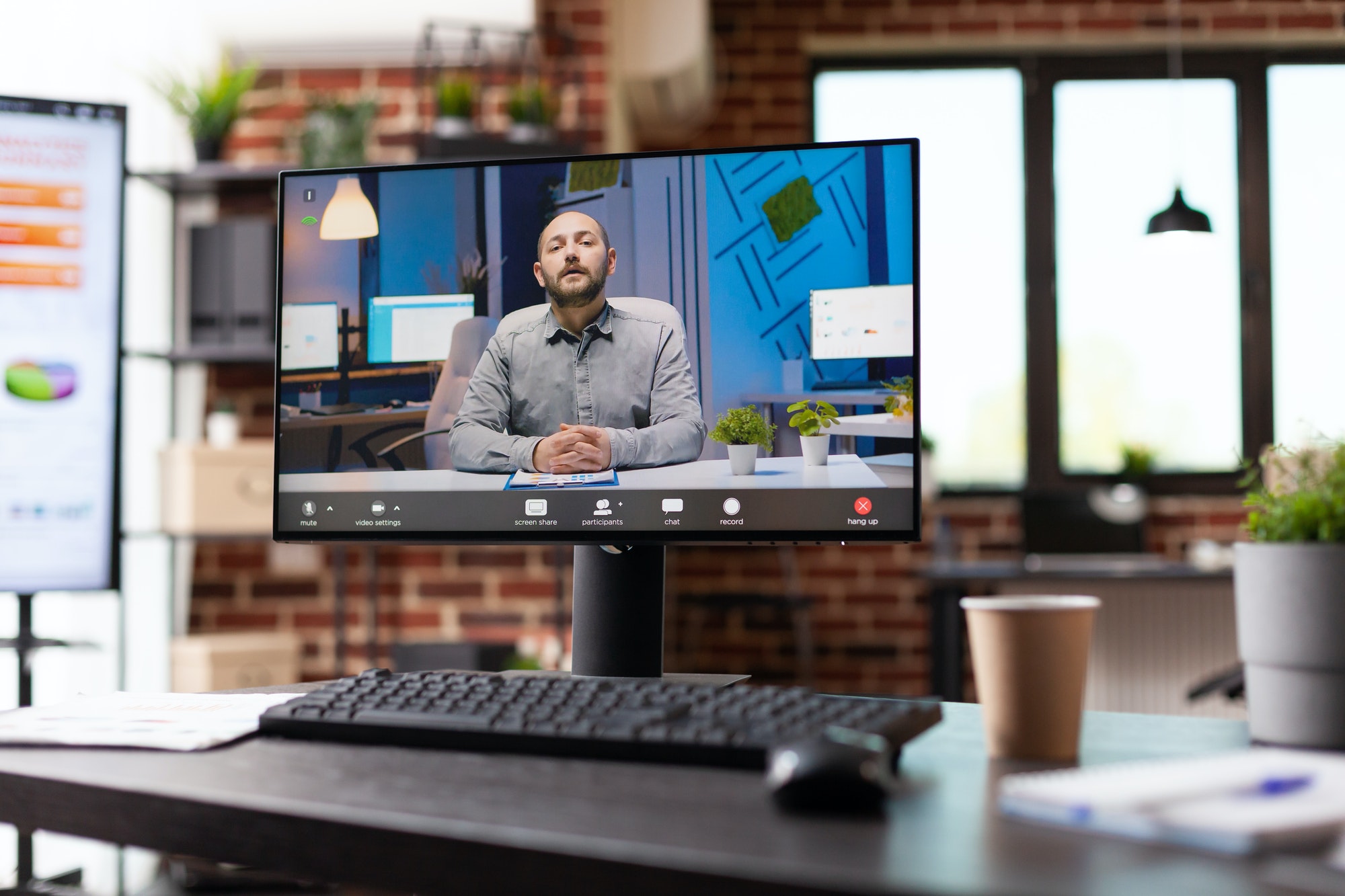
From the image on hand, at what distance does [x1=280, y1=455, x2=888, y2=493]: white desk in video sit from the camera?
3.30 feet

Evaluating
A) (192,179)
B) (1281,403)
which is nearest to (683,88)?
(192,179)

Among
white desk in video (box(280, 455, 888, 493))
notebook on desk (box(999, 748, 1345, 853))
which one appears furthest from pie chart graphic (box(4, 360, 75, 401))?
notebook on desk (box(999, 748, 1345, 853))

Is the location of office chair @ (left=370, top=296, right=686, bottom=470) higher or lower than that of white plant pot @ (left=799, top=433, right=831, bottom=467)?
higher

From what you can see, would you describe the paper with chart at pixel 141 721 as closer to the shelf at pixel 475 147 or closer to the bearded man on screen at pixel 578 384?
the bearded man on screen at pixel 578 384

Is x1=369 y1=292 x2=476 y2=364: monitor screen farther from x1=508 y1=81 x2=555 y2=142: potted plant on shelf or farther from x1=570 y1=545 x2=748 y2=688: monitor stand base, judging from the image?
x1=508 y1=81 x2=555 y2=142: potted plant on shelf

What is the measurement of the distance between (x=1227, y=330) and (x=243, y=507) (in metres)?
3.37

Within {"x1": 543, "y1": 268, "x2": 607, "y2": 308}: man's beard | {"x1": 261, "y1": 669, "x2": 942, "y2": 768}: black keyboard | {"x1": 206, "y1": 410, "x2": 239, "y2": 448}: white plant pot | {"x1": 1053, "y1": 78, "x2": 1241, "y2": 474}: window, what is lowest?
{"x1": 261, "y1": 669, "x2": 942, "y2": 768}: black keyboard

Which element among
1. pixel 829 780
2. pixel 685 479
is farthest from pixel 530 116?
pixel 829 780

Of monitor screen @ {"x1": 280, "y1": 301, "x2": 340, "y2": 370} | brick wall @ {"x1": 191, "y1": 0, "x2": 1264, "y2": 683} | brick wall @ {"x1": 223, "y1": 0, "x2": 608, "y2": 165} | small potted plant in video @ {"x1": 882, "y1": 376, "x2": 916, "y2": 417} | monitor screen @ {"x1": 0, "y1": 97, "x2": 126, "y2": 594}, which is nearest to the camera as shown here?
small potted plant in video @ {"x1": 882, "y1": 376, "x2": 916, "y2": 417}

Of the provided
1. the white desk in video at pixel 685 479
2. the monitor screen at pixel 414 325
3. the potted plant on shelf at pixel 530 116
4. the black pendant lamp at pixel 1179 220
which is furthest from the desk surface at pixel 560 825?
the black pendant lamp at pixel 1179 220

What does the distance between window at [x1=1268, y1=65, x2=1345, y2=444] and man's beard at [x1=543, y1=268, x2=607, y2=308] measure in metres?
3.71

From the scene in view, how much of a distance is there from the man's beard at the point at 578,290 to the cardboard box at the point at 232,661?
2.02 m

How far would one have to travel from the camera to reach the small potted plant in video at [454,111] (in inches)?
113

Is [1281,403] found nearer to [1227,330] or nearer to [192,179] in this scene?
A: [1227,330]
